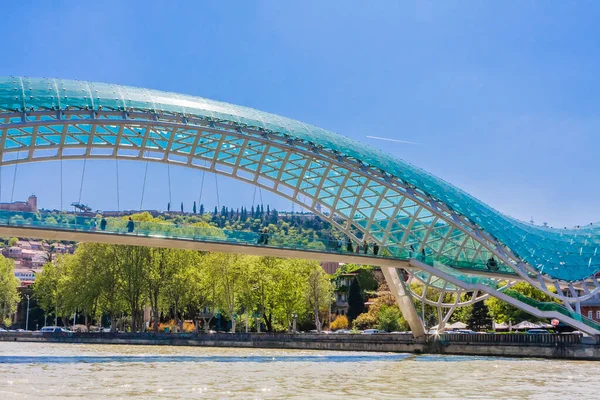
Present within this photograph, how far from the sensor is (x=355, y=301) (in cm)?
12731

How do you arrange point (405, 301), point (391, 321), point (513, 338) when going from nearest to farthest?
point (513, 338)
point (405, 301)
point (391, 321)

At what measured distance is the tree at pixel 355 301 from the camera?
12588 cm

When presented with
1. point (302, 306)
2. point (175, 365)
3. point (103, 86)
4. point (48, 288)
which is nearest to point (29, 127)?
point (103, 86)

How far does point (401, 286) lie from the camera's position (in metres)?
64.8

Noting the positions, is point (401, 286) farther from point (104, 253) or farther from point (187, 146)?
point (104, 253)

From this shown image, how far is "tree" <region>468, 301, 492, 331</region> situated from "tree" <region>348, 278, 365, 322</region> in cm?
2880

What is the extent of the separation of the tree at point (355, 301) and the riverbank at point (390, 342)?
47.5m

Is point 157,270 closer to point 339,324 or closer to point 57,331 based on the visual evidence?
point 57,331

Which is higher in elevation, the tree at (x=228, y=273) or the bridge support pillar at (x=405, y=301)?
the tree at (x=228, y=273)

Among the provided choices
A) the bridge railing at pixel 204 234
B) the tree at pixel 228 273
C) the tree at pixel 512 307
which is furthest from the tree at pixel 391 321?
the bridge railing at pixel 204 234

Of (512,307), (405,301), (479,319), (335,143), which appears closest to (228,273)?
(405,301)

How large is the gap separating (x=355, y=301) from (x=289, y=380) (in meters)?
96.2

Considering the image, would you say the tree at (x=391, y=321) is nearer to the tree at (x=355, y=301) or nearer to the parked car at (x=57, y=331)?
the tree at (x=355, y=301)

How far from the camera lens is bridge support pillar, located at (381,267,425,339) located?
64.0 metres
